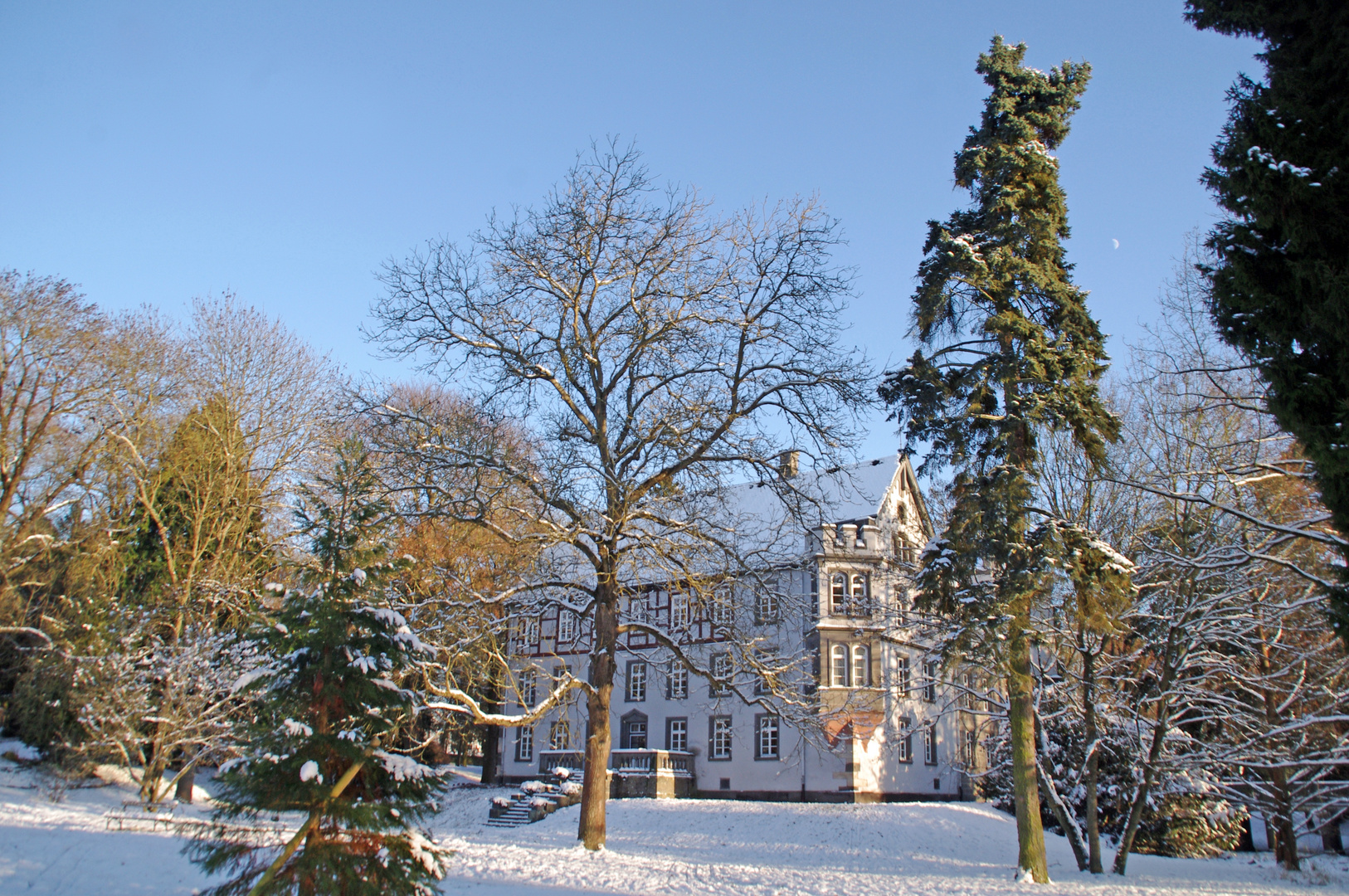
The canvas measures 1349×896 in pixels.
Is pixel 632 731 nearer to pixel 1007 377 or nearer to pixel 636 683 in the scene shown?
pixel 636 683

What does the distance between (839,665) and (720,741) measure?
19.8 ft

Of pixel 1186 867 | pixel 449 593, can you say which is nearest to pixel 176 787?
pixel 449 593

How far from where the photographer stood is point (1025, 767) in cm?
1383

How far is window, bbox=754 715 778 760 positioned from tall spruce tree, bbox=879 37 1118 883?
63.5ft

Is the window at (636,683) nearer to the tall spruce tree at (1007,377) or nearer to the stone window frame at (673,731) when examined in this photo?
the stone window frame at (673,731)

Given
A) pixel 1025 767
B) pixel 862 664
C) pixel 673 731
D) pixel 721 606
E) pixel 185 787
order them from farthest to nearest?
pixel 673 731 → pixel 862 664 → pixel 185 787 → pixel 721 606 → pixel 1025 767

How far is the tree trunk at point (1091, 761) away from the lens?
15820 mm

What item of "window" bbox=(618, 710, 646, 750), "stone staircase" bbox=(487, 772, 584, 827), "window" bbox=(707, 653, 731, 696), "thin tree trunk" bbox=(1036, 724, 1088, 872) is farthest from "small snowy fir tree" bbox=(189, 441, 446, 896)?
"window" bbox=(618, 710, 646, 750)

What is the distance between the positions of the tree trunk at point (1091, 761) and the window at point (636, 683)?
2314 centimetres

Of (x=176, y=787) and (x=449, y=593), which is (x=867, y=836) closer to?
(x=449, y=593)

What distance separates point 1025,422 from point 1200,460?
18.1ft

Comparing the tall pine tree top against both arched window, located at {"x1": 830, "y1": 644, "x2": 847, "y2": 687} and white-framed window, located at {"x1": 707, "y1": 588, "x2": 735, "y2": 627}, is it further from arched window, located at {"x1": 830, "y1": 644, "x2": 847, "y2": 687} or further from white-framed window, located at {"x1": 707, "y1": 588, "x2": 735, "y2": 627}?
arched window, located at {"x1": 830, "y1": 644, "x2": 847, "y2": 687}

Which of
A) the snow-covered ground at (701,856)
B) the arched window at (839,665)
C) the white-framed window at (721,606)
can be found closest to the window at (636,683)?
the arched window at (839,665)

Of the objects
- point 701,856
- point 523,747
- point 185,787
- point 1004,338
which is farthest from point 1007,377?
point 523,747
